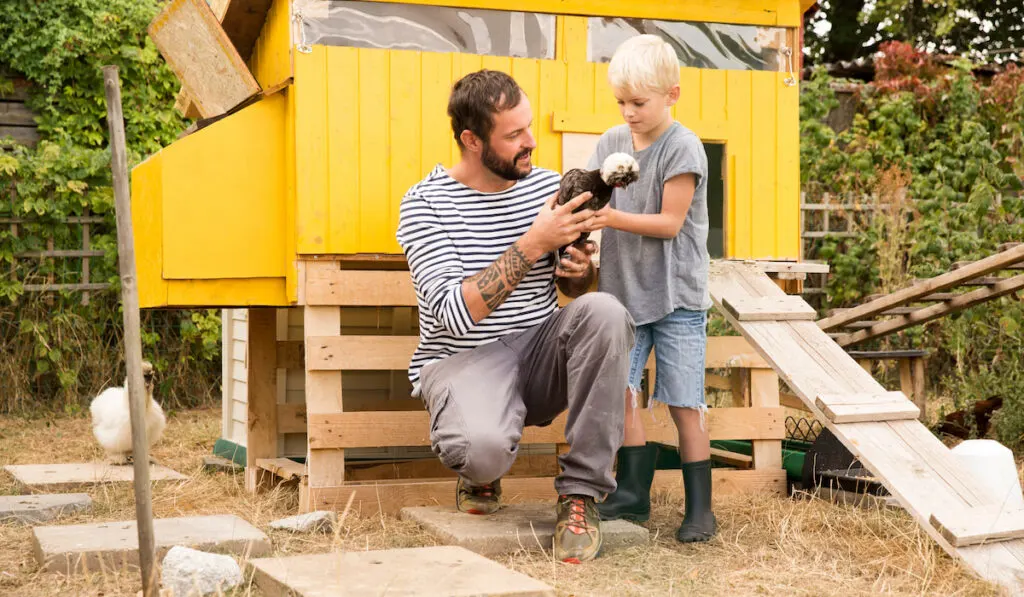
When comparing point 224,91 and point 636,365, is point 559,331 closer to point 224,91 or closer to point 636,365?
point 636,365

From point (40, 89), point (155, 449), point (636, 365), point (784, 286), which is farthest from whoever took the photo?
point (40, 89)

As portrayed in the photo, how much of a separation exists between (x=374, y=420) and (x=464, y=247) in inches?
33.5

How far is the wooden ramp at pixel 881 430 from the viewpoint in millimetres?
2783

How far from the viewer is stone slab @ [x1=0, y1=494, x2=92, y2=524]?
3.65 metres

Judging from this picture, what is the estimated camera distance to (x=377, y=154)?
12.9ft

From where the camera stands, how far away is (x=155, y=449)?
225 inches

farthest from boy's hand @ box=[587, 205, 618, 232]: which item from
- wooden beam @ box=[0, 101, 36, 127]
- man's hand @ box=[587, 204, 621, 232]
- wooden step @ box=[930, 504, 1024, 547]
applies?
wooden beam @ box=[0, 101, 36, 127]

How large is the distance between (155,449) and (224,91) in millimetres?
2312

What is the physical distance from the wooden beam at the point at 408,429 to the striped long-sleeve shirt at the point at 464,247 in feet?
1.53

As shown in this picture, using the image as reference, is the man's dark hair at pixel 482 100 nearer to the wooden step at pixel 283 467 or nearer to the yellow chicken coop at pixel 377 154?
the yellow chicken coop at pixel 377 154

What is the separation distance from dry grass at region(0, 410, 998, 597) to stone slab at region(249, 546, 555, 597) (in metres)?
0.13

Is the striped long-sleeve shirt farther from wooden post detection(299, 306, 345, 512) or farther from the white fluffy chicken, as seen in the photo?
the white fluffy chicken

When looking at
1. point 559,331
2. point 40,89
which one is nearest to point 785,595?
point 559,331

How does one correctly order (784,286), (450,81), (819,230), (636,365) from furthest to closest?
1. (819,230)
2. (784,286)
3. (450,81)
4. (636,365)
